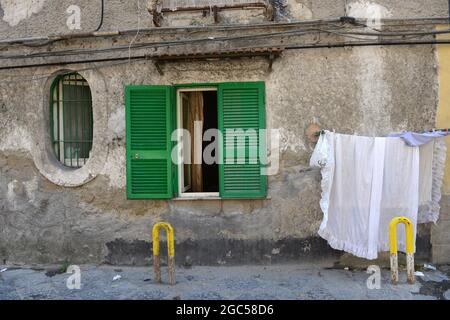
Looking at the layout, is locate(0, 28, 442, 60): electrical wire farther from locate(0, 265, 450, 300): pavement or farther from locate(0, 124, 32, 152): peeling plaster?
locate(0, 265, 450, 300): pavement

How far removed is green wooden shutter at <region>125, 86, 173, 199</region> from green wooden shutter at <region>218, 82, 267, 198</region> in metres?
0.81

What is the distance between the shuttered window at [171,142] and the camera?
5.89 meters

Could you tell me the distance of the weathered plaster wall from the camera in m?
5.80

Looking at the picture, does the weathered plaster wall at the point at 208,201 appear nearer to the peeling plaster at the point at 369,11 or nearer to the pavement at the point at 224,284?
the pavement at the point at 224,284

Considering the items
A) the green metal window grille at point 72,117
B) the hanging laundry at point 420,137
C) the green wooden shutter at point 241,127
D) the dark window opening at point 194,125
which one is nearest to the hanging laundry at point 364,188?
the hanging laundry at point 420,137

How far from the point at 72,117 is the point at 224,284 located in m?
3.63

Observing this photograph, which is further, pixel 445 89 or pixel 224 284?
pixel 445 89

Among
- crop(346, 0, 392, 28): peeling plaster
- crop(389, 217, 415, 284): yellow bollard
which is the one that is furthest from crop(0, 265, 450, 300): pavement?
crop(346, 0, 392, 28): peeling plaster

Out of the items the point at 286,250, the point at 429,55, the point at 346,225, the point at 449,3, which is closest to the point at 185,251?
the point at 286,250

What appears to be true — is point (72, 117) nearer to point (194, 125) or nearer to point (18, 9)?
point (18, 9)

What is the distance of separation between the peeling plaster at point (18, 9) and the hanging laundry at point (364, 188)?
192 inches

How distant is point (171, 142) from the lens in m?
6.01

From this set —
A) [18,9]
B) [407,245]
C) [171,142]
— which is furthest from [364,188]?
[18,9]

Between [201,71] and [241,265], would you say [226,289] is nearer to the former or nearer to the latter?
[241,265]
